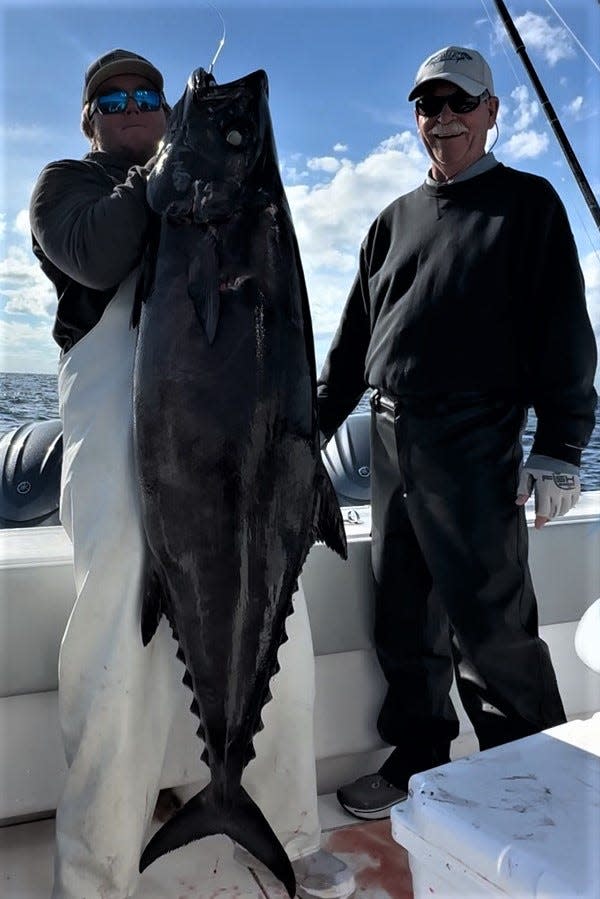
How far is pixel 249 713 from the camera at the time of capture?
179 cm

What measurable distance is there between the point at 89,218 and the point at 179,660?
1071 mm

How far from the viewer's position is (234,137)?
183 cm

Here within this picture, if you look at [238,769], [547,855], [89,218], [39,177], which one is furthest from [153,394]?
[547,855]

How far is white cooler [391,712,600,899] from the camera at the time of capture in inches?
45.4

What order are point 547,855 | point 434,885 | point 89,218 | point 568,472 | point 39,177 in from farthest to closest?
point 568,472 < point 39,177 < point 89,218 < point 434,885 < point 547,855

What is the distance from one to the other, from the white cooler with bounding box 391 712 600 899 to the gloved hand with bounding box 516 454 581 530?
0.88 meters

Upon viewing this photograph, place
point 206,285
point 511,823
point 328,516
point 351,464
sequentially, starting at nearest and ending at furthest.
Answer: point 511,823
point 206,285
point 328,516
point 351,464

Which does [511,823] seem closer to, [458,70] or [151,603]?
[151,603]

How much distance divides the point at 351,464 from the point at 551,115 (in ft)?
8.20

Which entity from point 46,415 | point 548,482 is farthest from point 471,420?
point 46,415

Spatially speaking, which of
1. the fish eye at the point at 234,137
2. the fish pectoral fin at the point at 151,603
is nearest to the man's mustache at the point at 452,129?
the fish eye at the point at 234,137

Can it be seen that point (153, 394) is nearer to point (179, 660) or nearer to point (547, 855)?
point (179, 660)

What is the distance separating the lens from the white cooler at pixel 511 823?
115cm

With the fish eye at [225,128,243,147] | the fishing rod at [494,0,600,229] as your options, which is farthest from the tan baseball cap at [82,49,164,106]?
the fishing rod at [494,0,600,229]
